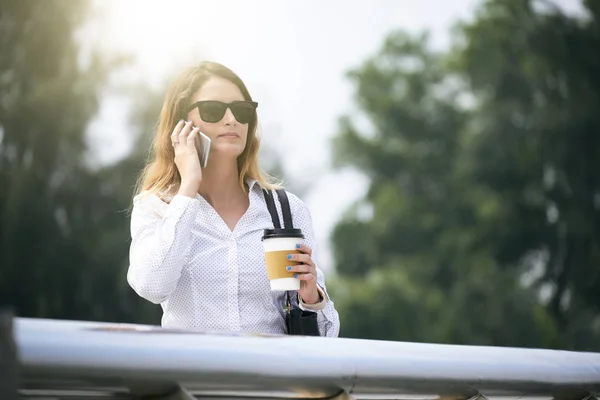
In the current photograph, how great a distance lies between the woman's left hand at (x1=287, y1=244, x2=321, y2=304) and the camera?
2465 mm

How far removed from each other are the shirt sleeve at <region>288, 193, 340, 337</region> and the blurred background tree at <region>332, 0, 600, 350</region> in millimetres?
25762

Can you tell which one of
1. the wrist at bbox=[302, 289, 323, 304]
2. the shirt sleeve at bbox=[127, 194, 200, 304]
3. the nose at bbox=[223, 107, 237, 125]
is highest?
the nose at bbox=[223, 107, 237, 125]

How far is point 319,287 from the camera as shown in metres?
2.63

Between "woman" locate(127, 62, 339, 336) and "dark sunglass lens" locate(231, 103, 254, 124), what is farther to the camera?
"dark sunglass lens" locate(231, 103, 254, 124)

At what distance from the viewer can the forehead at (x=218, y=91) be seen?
282cm

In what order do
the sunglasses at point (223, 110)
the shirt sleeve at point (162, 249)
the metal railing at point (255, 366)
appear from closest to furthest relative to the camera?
1. the metal railing at point (255, 366)
2. the shirt sleeve at point (162, 249)
3. the sunglasses at point (223, 110)

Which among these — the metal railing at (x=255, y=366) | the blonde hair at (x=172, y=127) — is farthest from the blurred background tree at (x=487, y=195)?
the metal railing at (x=255, y=366)

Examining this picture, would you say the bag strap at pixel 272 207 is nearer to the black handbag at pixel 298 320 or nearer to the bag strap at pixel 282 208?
the bag strap at pixel 282 208

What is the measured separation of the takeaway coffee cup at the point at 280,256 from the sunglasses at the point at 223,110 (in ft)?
1.29

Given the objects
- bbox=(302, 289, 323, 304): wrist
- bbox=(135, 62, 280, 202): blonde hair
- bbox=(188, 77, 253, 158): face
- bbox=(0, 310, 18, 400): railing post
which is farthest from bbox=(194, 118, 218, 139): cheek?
bbox=(0, 310, 18, 400): railing post

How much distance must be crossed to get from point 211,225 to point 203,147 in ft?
0.67

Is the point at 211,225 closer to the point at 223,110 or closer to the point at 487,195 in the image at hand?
the point at 223,110

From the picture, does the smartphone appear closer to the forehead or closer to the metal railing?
the forehead

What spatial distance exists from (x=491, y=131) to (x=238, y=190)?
31.0 metres
